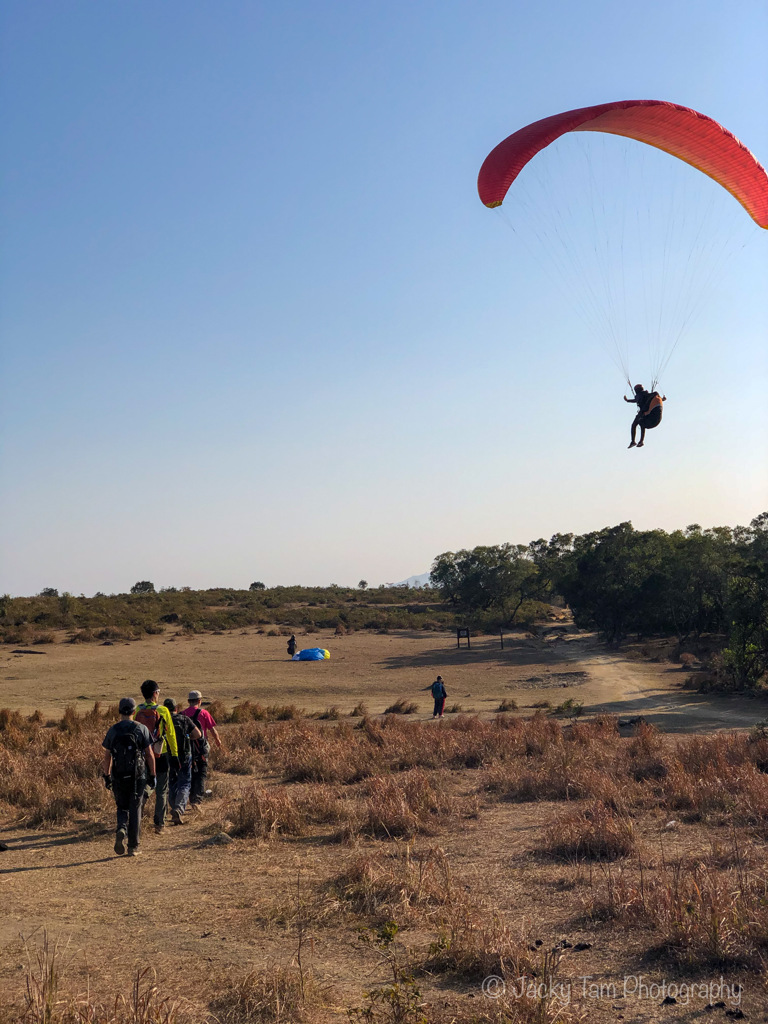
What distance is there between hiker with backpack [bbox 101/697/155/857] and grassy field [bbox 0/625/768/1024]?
0.38m

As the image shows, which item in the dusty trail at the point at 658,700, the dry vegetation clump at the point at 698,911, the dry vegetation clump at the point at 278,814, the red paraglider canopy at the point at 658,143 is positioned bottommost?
the dusty trail at the point at 658,700

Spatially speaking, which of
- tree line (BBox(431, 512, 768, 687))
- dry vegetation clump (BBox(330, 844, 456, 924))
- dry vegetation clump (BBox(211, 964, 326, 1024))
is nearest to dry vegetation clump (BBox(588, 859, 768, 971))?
dry vegetation clump (BBox(330, 844, 456, 924))

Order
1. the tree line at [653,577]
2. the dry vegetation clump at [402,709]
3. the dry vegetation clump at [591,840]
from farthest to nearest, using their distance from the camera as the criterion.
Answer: the tree line at [653,577]
the dry vegetation clump at [402,709]
the dry vegetation clump at [591,840]

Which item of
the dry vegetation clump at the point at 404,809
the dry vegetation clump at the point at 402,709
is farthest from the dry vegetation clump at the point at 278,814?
the dry vegetation clump at the point at 402,709

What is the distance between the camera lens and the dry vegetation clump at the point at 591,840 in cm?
822

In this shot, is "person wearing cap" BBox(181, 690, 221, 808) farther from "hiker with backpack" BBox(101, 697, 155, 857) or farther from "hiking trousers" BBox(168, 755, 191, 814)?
"hiker with backpack" BBox(101, 697, 155, 857)

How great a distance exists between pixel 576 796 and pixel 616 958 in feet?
19.0

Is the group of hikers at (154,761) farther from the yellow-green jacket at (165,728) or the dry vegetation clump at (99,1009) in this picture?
the dry vegetation clump at (99,1009)

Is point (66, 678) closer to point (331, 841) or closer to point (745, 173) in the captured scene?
point (331, 841)

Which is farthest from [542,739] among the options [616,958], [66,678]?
[66,678]

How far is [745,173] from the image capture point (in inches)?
568

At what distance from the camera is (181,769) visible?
1012 cm

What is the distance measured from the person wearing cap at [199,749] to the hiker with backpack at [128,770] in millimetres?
1709

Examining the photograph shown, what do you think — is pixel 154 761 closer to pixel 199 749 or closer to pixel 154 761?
pixel 154 761
